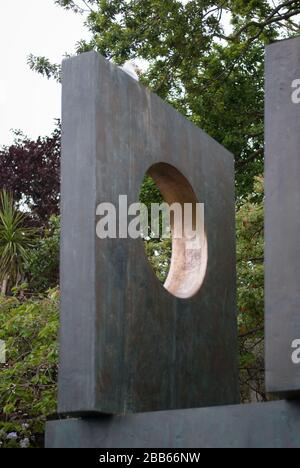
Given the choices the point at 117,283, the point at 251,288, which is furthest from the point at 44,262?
the point at 117,283

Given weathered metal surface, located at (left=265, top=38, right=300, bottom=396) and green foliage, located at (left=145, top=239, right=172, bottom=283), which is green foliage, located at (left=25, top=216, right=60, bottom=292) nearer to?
green foliage, located at (left=145, top=239, right=172, bottom=283)

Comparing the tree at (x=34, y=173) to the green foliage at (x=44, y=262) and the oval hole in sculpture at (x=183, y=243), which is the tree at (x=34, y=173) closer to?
the green foliage at (x=44, y=262)

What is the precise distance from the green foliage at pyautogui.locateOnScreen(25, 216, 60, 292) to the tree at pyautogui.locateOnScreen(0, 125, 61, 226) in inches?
119

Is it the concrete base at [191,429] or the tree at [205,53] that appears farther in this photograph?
the tree at [205,53]

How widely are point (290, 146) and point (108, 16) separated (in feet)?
25.5

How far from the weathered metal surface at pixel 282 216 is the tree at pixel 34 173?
511 inches

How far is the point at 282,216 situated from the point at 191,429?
132 centimetres

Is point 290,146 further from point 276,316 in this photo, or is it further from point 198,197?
point 198,197

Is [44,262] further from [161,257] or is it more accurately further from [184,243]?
[184,243]

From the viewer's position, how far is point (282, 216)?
5.66 meters

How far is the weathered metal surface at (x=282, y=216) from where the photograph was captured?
5.48 metres

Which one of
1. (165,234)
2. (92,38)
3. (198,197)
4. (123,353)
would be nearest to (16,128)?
(92,38)

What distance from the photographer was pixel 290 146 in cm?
575

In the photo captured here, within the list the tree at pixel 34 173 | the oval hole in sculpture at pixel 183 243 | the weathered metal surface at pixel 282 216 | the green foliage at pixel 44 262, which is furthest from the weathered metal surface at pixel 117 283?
the tree at pixel 34 173
